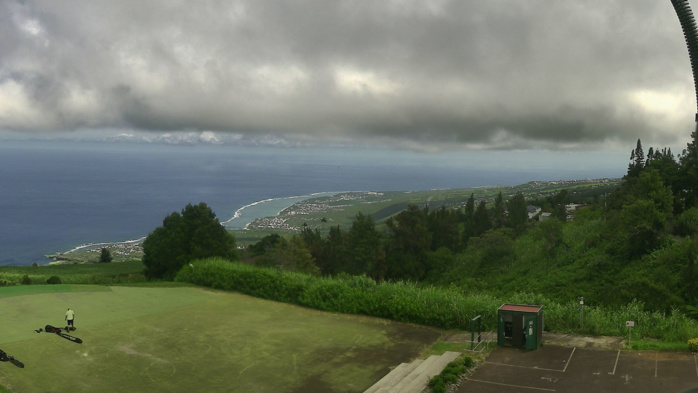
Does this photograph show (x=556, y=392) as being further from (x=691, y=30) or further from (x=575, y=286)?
(x=575, y=286)

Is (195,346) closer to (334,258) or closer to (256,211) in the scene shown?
(334,258)

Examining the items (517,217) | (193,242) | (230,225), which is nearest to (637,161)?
(517,217)

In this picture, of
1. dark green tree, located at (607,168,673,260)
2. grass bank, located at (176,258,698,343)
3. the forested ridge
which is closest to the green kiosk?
grass bank, located at (176,258,698,343)

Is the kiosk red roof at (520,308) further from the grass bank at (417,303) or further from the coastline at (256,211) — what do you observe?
the coastline at (256,211)

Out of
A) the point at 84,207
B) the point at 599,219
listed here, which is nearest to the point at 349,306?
the point at 599,219

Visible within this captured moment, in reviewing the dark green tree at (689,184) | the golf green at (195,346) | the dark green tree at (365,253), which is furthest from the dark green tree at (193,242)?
the dark green tree at (689,184)

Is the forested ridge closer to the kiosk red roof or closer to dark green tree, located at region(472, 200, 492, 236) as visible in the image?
dark green tree, located at region(472, 200, 492, 236)
